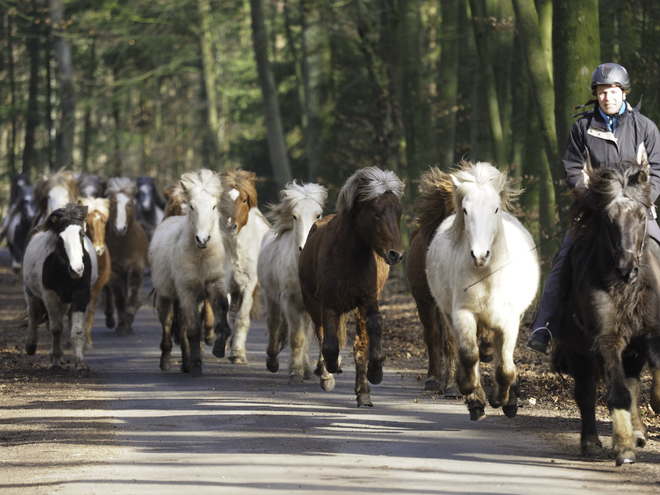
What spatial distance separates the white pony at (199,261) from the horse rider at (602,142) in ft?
17.2

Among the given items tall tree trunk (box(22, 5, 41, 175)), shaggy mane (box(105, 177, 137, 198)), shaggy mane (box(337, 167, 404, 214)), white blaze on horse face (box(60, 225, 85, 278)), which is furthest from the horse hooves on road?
tall tree trunk (box(22, 5, 41, 175))

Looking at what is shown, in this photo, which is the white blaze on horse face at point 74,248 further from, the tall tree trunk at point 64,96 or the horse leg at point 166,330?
the tall tree trunk at point 64,96

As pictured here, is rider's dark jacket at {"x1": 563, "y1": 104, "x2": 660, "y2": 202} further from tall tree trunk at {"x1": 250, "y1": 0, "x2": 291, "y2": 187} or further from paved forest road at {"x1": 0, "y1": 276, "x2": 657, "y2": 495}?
tall tree trunk at {"x1": 250, "y1": 0, "x2": 291, "y2": 187}

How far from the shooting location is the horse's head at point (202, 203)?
11.7 m

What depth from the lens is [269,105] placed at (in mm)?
27797

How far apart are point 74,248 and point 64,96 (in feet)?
70.0

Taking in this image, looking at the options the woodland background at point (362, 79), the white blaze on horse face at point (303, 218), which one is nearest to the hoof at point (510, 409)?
the woodland background at point (362, 79)

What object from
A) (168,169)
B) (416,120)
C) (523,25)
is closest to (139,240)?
(416,120)

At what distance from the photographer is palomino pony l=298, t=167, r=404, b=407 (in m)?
8.86

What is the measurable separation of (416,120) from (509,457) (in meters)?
14.3

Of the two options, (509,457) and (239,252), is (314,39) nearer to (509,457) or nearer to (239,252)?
(239,252)

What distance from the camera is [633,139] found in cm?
738

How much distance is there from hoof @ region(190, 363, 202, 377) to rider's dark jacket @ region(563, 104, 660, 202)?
6130 mm

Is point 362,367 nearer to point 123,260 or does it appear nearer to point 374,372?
point 374,372
